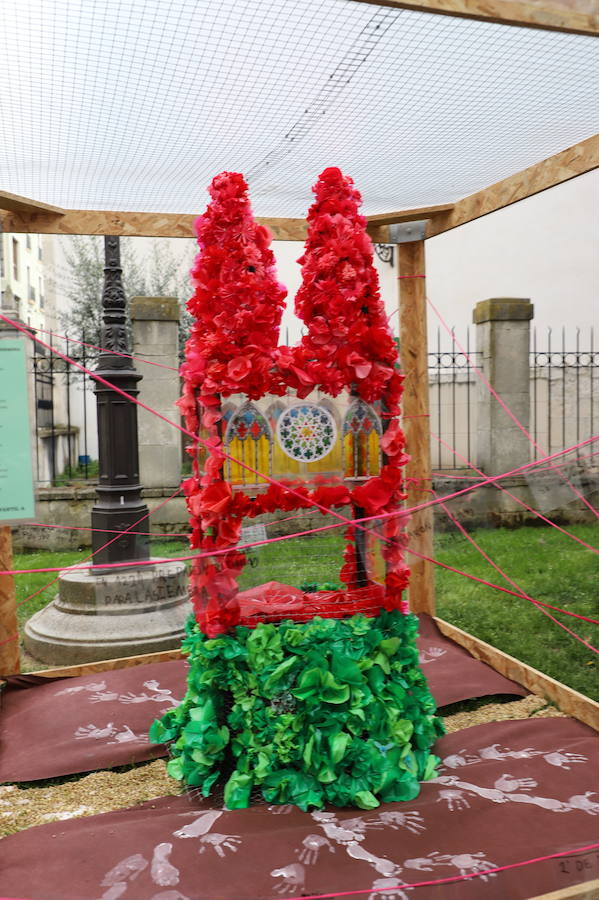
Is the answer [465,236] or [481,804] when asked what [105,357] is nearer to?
[481,804]

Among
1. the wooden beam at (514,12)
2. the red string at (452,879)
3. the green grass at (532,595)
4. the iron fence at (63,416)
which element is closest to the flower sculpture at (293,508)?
the red string at (452,879)

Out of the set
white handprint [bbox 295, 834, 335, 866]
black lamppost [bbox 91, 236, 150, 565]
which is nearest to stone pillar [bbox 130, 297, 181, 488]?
black lamppost [bbox 91, 236, 150, 565]

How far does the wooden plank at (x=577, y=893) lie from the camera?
1935 mm

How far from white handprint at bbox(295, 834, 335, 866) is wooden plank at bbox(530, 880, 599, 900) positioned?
2.01 ft

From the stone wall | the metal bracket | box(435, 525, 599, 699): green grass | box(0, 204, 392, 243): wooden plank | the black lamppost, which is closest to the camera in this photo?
box(0, 204, 392, 243): wooden plank

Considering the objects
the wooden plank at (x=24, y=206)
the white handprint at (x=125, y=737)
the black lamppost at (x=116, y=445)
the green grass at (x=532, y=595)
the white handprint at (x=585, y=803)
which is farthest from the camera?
the black lamppost at (x=116, y=445)

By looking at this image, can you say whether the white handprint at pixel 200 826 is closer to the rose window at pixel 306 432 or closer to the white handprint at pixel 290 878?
the white handprint at pixel 290 878

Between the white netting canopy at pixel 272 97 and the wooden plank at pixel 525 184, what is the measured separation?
6 centimetres

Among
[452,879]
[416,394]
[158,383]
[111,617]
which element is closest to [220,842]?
[452,879]

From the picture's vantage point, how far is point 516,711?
11.1 ft

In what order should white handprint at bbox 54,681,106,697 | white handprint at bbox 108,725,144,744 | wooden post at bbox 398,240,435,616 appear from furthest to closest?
wooden post at bbox 398,240,435,616 → white handprint at bbox 54,681,106,697 → white handprint at bbox 108,725,144,744

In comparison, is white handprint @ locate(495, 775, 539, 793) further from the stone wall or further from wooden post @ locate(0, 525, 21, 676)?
the stone wall

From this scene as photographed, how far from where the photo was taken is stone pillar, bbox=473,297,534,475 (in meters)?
8.23

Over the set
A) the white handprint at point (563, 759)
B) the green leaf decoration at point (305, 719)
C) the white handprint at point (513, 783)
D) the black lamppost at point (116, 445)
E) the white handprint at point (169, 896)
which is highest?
the black lamppost at point (116, 445)
